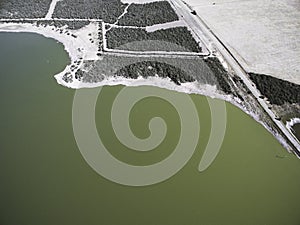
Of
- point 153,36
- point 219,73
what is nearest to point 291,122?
point 219,73

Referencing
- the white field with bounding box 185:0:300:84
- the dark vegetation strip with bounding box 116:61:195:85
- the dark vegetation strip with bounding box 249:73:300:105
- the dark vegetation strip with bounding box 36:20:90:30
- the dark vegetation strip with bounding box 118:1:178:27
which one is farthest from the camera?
the dark vegetation strip with bounding box 118:1:178:27

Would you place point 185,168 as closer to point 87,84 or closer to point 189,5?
point 87,84

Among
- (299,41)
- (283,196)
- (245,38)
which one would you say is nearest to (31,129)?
(283,196)

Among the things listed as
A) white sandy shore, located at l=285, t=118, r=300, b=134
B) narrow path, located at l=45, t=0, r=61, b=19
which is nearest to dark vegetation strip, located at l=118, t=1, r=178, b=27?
narrow path, located at l=45, t=0, r=61, b=19

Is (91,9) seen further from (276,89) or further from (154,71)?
(276,89)

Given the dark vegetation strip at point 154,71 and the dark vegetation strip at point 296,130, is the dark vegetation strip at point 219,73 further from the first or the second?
the dark vegetation strip at point 296,130

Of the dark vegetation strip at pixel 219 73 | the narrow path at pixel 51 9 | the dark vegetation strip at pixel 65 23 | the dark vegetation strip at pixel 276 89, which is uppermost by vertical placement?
the narrow path at pixel 51 9

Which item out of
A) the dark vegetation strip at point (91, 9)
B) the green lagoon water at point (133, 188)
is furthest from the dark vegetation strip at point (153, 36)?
the green lagoon water at point (133, 188)

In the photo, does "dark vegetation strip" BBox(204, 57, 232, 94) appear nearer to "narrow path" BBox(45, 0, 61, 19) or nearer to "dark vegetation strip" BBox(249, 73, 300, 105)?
"dark vegetation strip" BBox(249, 73, 300, 105)
